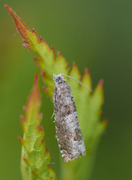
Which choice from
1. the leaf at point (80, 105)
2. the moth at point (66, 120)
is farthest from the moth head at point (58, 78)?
the leaf at point (80, 105)

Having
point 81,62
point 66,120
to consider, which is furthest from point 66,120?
point 81,62

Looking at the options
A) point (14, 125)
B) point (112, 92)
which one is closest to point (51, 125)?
point (14, 125)

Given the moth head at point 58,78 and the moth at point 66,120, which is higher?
the moth head at point 58,78

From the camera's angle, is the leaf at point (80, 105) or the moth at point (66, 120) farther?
the moth at point (66, 120)

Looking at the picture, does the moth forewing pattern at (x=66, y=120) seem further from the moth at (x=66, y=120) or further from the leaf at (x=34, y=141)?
the leaf at (x=34, y=141)

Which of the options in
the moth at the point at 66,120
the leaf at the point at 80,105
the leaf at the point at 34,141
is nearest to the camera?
the leaf at the point at 34,141

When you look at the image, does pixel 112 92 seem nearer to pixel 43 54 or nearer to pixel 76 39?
pixel 76 39

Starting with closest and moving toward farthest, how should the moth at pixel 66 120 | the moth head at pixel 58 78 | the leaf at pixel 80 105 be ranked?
the leaf at pixel 80 105 → the moth head at pixel 58 78 → the moth at pixel 66 120
